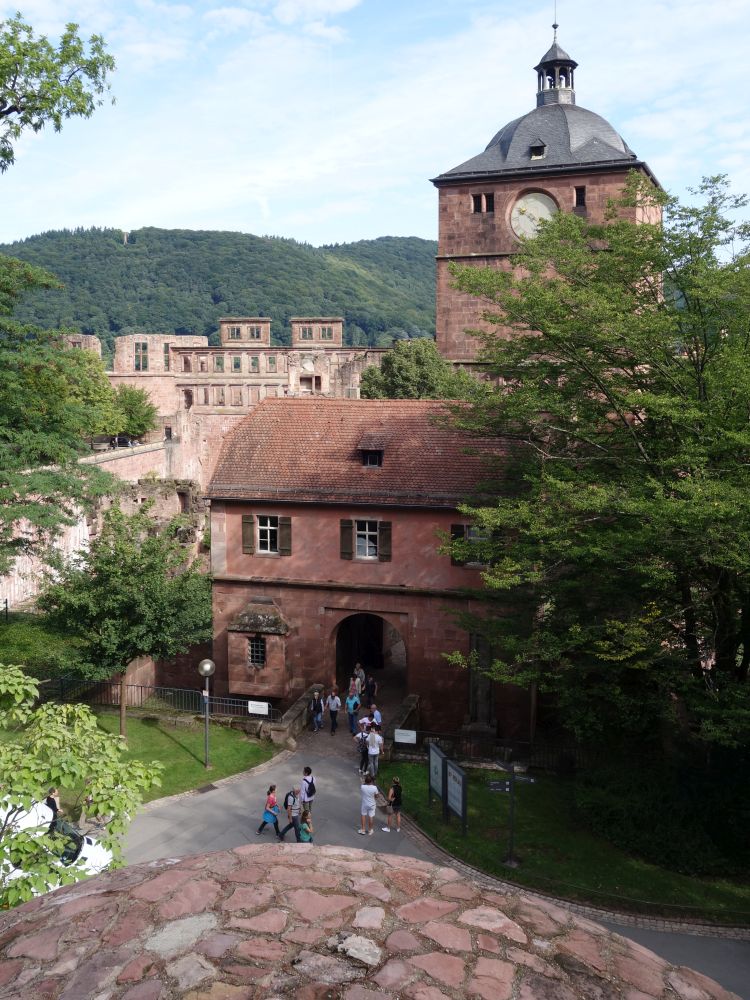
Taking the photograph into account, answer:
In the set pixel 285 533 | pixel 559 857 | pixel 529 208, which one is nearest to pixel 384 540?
pixel 285 533

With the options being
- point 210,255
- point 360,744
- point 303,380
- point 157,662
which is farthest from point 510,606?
point 210,255

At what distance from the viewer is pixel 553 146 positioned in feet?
130

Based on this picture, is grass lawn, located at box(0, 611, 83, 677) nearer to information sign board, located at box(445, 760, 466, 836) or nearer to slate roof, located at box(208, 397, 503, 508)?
slate roof, located at box(208, 397, 503, 508)

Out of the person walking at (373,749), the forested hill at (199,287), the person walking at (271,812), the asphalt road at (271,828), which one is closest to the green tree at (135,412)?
the asphalt road at (271,828)

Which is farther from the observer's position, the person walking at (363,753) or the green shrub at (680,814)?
the person walking at (363,753)

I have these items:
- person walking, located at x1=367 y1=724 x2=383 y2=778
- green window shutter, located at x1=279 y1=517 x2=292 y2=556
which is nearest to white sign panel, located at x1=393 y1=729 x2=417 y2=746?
person walking, located at x1=367 y1=724 x2=383 y2=778

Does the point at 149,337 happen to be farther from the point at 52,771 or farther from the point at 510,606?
the point at 52,771

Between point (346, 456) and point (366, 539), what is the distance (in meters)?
2.84

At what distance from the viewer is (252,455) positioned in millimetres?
29188

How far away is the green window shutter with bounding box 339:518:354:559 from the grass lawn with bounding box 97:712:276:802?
6.26m

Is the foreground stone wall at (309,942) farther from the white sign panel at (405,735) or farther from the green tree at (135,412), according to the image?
the green tree at (135,412)

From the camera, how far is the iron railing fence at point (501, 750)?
2272 centimetres

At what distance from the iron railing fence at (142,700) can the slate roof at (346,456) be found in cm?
637

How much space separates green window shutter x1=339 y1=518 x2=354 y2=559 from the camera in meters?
27.5
